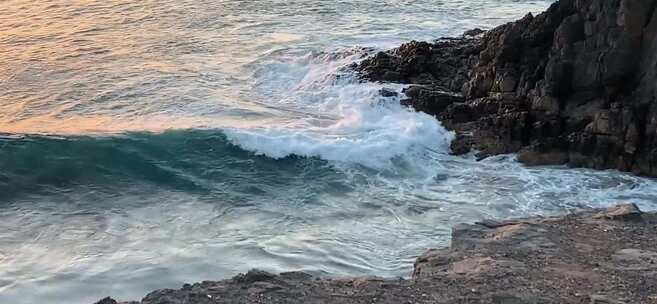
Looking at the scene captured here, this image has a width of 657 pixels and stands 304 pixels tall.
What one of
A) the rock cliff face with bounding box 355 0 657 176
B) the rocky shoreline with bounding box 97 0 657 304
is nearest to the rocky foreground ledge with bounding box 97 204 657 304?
the rocky shoreline with bounding box 97 0 657 304

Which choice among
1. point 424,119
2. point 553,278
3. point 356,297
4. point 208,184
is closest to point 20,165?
point 208,184

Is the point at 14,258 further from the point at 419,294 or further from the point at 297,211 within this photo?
the point at 419,294

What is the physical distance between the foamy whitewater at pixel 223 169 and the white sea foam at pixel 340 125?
5 centimetres

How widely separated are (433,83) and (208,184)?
6623 mm

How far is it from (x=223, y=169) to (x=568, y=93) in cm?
652

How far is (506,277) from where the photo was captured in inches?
326

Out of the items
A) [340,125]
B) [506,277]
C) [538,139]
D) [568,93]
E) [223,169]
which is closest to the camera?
[506,277]

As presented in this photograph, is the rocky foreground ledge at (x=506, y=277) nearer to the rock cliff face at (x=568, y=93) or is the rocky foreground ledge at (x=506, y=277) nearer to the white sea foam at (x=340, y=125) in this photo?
the rock cliff face at (x=568, y=93)

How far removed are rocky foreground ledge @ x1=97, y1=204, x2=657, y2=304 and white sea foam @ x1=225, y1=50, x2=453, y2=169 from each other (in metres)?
5.63

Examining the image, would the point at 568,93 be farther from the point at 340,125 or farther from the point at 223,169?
the point at 223,169

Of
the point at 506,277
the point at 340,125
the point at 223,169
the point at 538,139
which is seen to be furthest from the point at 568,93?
the point at 506,277

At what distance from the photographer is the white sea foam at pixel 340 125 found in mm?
15938

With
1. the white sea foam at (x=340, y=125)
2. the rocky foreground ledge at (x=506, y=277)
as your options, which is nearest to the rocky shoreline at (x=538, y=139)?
the rocky foreground ledge at (x=506, y=277)

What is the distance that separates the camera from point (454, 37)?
76.4 feet
